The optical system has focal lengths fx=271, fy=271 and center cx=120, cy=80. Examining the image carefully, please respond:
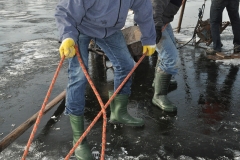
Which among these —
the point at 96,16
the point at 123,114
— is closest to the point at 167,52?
the point at 123,114

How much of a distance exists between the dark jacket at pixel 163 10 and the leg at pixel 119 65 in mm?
477

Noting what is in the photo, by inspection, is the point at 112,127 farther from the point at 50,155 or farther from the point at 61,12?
the point at 61,12

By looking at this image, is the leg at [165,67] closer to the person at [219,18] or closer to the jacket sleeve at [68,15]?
the jacket sleeve at [68,15]

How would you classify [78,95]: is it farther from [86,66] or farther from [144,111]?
[144,111]

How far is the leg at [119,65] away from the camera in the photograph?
264 centimetres

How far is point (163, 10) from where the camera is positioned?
9.69ft

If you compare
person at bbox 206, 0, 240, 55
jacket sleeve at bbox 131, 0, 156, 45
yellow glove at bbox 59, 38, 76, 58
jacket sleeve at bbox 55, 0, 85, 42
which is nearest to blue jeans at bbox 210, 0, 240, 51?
person at bbox 206, 0, 240, 55

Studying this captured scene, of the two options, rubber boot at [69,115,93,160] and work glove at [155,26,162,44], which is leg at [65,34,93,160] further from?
work glove at [155,26,162,44]

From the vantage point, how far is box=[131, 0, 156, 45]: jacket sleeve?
252cm

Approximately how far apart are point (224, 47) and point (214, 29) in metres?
0.82

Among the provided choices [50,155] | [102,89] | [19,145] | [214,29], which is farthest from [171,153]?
[214,29]

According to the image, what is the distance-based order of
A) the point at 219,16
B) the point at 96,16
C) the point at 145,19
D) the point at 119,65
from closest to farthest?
the point at 96,16 → the point at 145,19 → the point at 119,65 → the point at 219,16

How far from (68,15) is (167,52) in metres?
1.41

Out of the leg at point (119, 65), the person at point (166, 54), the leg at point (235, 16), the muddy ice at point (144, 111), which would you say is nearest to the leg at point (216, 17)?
the leg at point (235, 16)
